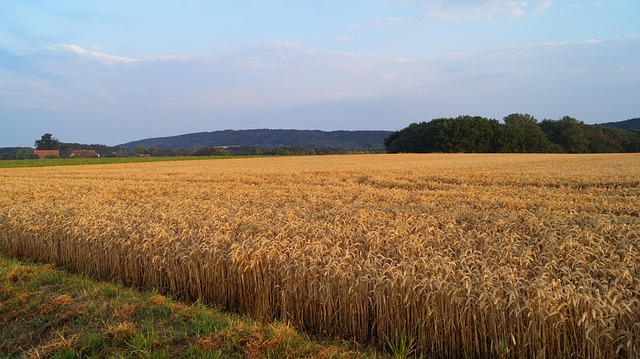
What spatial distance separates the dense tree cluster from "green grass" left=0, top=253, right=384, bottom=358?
82.1 m

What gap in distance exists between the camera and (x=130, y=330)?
4.99 metres

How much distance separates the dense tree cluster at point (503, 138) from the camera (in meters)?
85.1

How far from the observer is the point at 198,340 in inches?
185

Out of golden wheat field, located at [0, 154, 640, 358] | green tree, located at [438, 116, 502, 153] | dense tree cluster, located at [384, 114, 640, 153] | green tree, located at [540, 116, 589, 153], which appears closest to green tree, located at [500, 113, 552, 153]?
dense tree cluster, located at [384, 114, 640, 153]

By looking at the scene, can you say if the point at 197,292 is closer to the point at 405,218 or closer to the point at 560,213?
the point at 405,218

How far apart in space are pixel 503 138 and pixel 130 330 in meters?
91.1

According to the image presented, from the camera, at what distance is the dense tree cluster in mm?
85062

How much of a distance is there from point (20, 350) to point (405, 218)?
22.4 feet

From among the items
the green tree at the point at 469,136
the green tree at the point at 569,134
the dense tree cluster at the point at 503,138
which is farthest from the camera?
the green tree at the point at 569,134

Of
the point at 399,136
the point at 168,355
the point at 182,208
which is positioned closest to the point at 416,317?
the point at 168,355

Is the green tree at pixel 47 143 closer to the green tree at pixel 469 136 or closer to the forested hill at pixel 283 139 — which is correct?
the forested hill at pixel 283 139

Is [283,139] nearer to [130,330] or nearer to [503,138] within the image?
[503,138]

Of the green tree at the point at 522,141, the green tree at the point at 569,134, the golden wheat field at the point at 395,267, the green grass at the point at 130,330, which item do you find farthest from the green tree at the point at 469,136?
the green grass at the point at 130,330

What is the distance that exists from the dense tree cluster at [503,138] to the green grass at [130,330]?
8211cm
